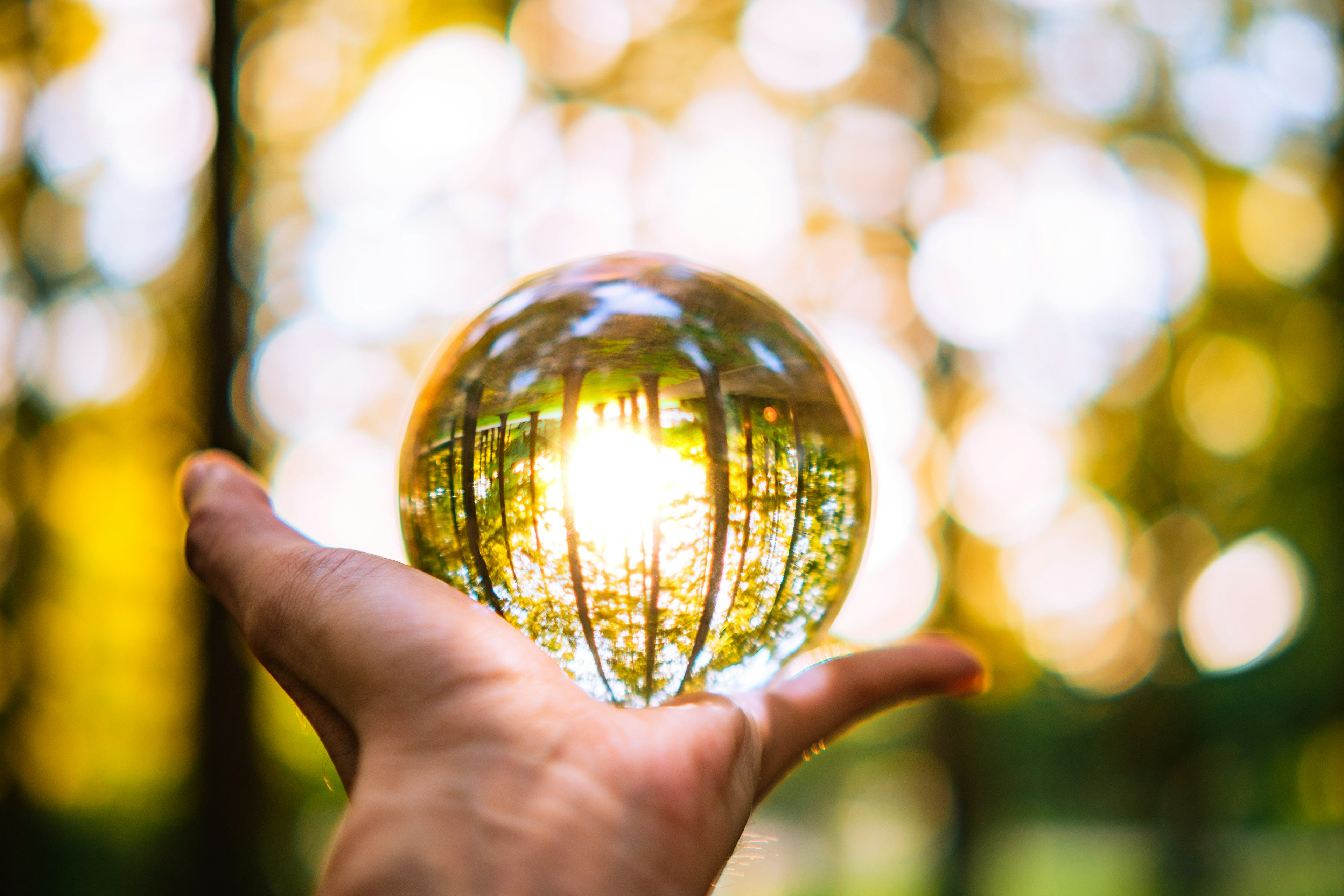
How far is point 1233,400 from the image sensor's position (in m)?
10.6

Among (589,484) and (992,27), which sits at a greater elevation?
(992,27)

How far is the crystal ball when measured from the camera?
5.12 feet

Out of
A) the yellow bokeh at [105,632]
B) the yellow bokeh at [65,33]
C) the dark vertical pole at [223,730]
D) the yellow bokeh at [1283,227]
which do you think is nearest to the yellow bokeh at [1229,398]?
the yellow bokeh at [1283,227]

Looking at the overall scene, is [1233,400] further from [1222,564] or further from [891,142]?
[891,142]

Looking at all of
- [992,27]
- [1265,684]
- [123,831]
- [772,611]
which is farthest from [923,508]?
[1265,684]

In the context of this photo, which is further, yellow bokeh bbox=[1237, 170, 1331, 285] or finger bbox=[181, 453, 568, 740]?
yellow bokeh bbox=[1237, 170, 1331, 285]

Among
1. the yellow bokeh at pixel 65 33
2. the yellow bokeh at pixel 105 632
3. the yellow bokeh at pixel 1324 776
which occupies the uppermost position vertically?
the yellow bokeh at pixel 65 33

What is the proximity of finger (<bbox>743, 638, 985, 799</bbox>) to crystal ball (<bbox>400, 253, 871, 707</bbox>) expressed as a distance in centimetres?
19

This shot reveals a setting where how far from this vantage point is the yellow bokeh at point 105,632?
7.53 meters

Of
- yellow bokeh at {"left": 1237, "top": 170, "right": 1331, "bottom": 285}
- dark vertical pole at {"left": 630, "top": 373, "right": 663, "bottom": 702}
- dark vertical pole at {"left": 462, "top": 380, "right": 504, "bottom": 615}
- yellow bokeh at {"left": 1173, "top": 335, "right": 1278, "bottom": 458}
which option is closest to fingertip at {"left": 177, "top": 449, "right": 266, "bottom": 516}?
dark vertical pole at {"left": 462, "top": 380, "right": 504, "bottom": 615}

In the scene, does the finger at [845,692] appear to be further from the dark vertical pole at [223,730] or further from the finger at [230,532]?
the dark vertical pole at [223,730]

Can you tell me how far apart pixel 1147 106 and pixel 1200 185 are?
1.14 meters

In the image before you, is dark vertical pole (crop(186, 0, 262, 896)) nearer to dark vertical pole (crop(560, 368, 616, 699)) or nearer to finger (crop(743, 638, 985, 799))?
finger (crop(743, 638, 985, 799))

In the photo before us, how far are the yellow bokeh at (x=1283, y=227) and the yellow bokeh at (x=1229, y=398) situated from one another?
0.98m
